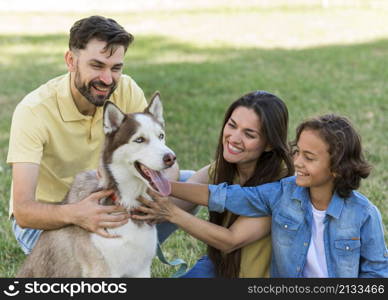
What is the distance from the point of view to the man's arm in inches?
134

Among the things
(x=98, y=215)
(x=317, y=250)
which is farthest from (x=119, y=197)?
(x=317, y=250)

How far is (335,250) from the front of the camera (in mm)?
3578

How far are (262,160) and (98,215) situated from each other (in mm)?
1083

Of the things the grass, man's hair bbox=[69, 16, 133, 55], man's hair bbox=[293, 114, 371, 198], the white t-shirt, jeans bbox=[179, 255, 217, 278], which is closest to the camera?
man's hair bbox=[293, 114, 371, 198]

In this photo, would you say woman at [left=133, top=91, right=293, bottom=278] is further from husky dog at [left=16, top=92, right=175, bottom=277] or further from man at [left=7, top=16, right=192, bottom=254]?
man at [left=7, top=16, right=192, bottom=254]

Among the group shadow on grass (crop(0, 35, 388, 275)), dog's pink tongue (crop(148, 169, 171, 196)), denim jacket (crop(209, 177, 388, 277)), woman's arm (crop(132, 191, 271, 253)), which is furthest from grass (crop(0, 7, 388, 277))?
dog's pink tongue (crop(148, 169, 171, 196))

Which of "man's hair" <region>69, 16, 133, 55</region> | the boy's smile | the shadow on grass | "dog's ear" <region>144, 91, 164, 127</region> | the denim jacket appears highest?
the shadow on grass

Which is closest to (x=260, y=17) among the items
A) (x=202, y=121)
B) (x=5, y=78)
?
(x=5, y=78)

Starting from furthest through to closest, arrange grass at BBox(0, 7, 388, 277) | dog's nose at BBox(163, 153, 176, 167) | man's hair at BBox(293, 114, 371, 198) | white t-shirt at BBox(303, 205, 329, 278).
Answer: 1. grass at BBox(0, 7, 388, 277)
2. white t-shirt at BBox(303, 205, 329, 278)
3. man's hair at BBox(293, 114, 371, 198)
4. dog's nose at BBox(163, 153, 176, 167)

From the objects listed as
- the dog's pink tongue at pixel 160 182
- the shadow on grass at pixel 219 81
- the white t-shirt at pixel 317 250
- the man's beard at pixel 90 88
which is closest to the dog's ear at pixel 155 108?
the dog's pink tongue at pixel 160 182

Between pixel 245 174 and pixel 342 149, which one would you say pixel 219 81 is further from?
pixel 342 149

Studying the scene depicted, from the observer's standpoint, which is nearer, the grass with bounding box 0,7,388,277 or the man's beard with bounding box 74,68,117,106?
the man's beard with bounding box 74,68,117,106

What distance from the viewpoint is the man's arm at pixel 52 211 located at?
3.39m

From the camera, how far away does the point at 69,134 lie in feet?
13.0
